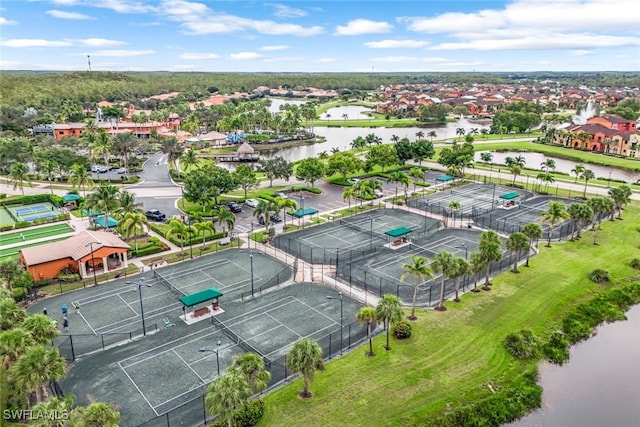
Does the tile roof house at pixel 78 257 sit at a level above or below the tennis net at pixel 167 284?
above

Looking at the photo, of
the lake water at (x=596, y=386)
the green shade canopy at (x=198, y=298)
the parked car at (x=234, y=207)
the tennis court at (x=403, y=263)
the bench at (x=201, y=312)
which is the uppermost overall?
the parked car at (x=234, y=207)

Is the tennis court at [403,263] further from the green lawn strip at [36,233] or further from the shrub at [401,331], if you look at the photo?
the green lawn strip at [36,233]

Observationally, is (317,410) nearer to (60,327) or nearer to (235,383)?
(235,383)

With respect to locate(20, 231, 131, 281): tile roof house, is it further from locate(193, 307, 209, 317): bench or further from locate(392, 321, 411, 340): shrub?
locate(392, 321, 411, 340): shrub

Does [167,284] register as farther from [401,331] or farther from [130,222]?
[401,331]

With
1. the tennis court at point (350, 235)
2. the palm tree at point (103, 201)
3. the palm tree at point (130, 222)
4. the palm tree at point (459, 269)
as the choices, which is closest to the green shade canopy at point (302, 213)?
the tennis court at point (350, 235)

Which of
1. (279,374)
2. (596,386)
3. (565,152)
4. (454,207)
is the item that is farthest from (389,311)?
(565,152)

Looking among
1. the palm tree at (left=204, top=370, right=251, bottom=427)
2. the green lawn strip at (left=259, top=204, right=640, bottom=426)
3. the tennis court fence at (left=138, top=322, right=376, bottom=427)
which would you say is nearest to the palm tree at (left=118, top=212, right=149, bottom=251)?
the tennis court fence at (left=138, top=322, right=376, bottom=427)
